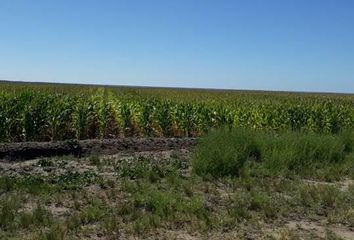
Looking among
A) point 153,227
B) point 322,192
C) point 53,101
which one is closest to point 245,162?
point 322,192

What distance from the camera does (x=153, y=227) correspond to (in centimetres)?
640

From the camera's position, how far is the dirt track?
11984 millimetres

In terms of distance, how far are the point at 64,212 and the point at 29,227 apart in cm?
79

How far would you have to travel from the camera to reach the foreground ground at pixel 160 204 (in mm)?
6246

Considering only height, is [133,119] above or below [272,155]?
below

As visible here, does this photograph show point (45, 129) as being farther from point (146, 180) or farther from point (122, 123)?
point (146, 180)

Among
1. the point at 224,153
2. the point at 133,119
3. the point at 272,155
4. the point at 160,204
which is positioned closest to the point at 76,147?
the point at 224,153

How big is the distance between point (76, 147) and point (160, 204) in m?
5.84

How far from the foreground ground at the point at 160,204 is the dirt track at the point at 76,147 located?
5.02 ft

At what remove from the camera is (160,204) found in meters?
7.19

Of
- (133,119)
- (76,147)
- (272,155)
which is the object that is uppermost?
(272,155)

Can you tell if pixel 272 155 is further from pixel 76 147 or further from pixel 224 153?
pixel 76 147

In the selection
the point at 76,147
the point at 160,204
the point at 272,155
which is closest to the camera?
the point at 160,204

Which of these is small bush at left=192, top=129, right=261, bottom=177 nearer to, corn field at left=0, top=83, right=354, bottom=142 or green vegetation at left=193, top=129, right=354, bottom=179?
green vegetation at left=193, top=129, right=354, bottom=179
